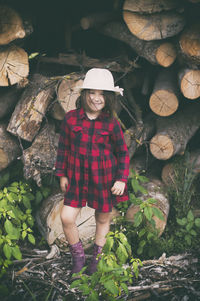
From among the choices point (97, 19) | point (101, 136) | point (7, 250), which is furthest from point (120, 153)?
point (97, 19)

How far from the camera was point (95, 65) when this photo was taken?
2414mm

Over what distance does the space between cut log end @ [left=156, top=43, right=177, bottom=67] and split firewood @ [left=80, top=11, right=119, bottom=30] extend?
0.55m

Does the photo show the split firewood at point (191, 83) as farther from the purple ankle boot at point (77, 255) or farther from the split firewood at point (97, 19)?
the purple ankle boot at point (77, 255)

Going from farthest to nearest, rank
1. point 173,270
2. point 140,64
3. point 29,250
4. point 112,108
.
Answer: point 140,64 → point 29,250 → point 173,270 → point 112,108

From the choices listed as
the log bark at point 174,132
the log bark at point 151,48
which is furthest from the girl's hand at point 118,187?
the log bark at point 151,48

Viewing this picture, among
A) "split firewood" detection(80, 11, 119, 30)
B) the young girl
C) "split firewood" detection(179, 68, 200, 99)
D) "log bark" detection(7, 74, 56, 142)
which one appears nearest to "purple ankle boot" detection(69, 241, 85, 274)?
the young girl

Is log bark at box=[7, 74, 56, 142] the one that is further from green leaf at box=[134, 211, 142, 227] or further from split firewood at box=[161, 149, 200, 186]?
split firewood at box=[161, 149, 200, 186]

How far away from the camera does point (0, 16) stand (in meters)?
2.01

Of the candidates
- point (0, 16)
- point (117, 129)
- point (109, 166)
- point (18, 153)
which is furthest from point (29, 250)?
point (0, 16)

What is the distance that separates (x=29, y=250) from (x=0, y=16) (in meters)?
Result: 1.84

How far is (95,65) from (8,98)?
0.79 m

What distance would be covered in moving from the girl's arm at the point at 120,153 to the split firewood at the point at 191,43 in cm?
73

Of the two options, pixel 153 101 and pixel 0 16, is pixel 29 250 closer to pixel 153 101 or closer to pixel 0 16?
pixel 153 101

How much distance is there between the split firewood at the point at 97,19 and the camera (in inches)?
89.9
